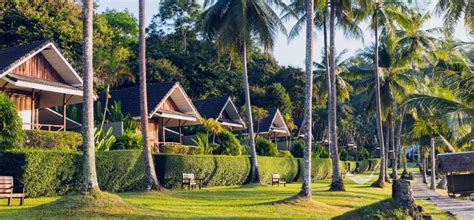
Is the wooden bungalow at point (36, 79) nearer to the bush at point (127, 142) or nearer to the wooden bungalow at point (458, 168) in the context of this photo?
the bush at point (127, 142)

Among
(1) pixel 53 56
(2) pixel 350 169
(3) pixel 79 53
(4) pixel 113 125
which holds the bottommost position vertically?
(2) pixel 350 169

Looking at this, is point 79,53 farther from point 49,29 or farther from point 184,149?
point 184,149

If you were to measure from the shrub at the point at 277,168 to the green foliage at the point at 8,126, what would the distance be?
58.2 feet

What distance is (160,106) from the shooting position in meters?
34.7

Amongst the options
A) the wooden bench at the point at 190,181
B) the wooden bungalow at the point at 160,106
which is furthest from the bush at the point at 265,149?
the wooden bench at the point at 190,181

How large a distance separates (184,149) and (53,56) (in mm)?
9931

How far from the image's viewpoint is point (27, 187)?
1841cm

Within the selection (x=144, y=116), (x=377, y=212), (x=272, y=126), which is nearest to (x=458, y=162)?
(x=144, y=116)

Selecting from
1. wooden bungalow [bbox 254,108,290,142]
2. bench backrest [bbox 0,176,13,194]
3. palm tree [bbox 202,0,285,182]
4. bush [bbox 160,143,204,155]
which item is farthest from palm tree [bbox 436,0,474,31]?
wooden bungalow [bbox 254,108,290,142]

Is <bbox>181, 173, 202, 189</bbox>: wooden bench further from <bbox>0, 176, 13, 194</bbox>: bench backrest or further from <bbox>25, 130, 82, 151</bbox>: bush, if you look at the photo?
<bbox>0, 176, 13, 194</bbox>: bench backrest

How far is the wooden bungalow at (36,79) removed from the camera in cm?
2403

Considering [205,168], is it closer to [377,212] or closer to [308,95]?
[308,95]

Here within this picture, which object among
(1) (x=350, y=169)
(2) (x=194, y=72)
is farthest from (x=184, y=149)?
(1) (x=350, y=169)

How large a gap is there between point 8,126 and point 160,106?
1600cm
